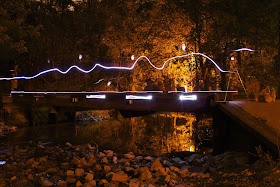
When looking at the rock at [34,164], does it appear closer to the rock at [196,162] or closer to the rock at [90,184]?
the rock at [90,184]

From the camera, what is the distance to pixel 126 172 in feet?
30.8

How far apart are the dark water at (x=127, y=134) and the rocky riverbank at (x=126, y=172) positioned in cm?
271

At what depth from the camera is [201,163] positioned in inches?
414

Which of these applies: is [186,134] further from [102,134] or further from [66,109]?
[66,109]

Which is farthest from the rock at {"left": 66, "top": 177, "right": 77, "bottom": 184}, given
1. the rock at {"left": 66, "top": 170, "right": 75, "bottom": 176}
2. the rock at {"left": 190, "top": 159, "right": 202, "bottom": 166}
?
the rock at {"left": 190, "top": 159, "right": 202, "bottom": 166}

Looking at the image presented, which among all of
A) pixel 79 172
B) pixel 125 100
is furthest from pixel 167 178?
pixel 125 100

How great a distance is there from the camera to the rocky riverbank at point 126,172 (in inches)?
270

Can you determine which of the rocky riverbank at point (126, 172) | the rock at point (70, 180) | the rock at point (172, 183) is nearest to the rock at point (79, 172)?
the rocky riverbank at point (126, 172)

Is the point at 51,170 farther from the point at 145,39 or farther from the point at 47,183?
the point at 145,39

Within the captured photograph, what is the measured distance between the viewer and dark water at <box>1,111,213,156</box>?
14.4 m

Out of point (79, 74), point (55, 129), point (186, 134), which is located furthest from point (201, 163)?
point (79, 74)

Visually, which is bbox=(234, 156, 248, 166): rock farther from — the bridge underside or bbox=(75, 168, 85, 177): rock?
the bridge underside

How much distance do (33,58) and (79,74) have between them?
15.0 feet

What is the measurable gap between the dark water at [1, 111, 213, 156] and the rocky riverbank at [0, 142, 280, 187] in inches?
107
